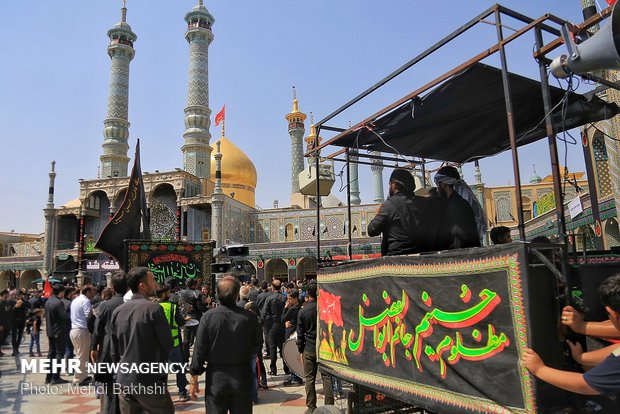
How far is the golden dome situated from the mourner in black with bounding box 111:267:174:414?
114 feet

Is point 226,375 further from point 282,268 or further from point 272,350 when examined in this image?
point 282,268

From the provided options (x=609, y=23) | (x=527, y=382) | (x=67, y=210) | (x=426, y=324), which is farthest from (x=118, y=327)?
(x=67, y=210)

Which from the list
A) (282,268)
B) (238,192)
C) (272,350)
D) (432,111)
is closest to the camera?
(432,111)

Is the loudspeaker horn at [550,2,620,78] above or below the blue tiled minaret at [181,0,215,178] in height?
below

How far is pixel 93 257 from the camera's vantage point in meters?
32.7

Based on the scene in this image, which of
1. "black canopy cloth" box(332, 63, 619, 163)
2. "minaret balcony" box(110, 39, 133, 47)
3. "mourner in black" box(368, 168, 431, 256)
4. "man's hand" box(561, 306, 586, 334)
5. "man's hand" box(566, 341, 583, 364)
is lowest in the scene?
"man's hand" box(566, 341, 583, 364)

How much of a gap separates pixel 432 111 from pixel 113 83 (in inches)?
1432

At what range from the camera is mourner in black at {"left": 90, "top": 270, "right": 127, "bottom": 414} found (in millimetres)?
3674

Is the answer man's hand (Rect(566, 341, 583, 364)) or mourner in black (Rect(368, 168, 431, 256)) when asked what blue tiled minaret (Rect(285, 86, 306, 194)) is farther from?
man's hand (Rect(566, 341, 583, 364))

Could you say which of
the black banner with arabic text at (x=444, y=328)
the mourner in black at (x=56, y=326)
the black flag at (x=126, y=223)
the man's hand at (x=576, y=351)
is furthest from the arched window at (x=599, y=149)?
the mourner in black at (x=56, y=326)

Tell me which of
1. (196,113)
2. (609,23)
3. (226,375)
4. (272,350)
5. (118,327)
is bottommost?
(272,350)

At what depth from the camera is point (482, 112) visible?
165 inches

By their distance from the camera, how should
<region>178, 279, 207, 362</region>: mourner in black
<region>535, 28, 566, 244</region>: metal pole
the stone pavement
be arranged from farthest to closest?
<region>178, 279, 207, 362</region>: mourner in black → the stone pavement → <region>535, 28, 566, 244</region>: metal pole

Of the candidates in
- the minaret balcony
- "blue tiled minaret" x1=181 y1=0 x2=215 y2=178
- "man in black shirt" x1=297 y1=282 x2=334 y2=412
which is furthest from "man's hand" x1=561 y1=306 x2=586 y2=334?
the minaret balcony
